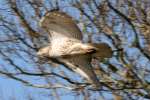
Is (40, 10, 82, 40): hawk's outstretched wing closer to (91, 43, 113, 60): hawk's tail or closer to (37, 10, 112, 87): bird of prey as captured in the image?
(37, 10, 112, 87): bird of prey

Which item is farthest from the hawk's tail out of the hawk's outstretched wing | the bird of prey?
the hawk's outstretched wing

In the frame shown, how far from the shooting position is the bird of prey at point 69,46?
6.61 meters

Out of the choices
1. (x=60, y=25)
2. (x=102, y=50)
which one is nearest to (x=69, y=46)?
(x=60, y=25)

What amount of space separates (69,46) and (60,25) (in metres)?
0.30

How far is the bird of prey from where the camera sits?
661cm

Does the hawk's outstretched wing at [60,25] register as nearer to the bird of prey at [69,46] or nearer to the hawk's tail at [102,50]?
the bird of prey at [69,46]

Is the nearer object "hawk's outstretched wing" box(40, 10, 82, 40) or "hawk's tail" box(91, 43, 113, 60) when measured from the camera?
"hawk's tail" box(91, 43, 113, 60)

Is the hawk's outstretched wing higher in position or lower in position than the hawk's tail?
higher

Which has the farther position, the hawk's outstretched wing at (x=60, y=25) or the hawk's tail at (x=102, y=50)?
the hawk's outstretched wing at (x=60, y=25)

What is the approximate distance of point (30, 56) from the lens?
29.2 feet

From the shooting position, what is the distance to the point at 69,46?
689cm

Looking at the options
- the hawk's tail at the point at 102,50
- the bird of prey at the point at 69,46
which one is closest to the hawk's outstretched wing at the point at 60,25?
the bird of prey at the point at 69,46

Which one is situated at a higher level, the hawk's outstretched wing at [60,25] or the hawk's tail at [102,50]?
the hawk's outstretched wing at [60,25]

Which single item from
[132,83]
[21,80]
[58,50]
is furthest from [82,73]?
[21,80]
